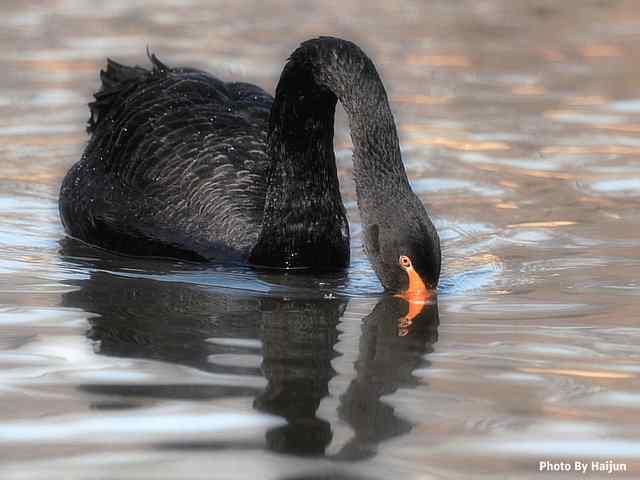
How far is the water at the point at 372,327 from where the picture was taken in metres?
4.98

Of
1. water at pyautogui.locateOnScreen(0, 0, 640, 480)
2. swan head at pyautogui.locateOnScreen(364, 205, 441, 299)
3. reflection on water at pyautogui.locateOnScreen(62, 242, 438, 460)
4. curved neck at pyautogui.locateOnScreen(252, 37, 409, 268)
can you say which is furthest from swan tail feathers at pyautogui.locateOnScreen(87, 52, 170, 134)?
swan head at pyautogui.locateOnScreen(364, 205, 441, 299)

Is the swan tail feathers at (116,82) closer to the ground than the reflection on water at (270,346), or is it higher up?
higher up

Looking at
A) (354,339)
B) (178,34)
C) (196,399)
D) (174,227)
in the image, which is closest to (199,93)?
(174,227)

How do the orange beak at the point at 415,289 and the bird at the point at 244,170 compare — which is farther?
the bird at the point at 244,170

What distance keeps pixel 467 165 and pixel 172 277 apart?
363 cm

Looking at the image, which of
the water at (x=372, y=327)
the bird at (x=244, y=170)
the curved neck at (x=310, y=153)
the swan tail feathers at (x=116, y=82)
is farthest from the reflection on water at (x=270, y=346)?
the swan tail feathers at (x=116, y=82)

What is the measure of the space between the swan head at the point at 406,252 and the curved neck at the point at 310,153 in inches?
36.2

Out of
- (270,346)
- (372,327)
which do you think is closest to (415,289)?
(372,327)

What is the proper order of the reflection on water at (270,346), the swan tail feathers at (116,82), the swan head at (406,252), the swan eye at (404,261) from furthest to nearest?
the swan tail feathers at (116,82), the swan eye at (404,261), the swan head at (406,252), the reflection on water at (270,346)

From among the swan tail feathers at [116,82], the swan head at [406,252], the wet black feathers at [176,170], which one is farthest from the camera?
the swan tail feathers at [116,82]

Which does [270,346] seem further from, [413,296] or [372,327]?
[413,296]

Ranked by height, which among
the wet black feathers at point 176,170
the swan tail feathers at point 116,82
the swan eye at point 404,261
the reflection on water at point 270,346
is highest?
the swan tail feathers at point 116,82

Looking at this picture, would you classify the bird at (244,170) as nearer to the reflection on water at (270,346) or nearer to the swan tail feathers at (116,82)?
the swan tail feathers at (116,82)

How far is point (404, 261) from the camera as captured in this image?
22.1 feet
